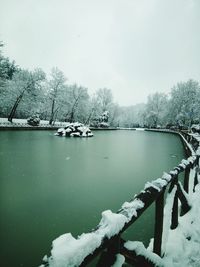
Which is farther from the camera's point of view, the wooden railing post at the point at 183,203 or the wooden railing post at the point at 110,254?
the wooden railing post at the point at 183,203

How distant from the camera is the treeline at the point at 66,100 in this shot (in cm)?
3706

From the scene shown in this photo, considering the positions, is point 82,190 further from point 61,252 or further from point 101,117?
point 101,117

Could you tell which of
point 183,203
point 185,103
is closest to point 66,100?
point 185,103

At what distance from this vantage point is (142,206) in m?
1.70

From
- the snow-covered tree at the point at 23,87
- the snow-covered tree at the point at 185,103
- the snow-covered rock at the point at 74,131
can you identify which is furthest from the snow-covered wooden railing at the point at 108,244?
the snow-covered tree at the point at 185,103

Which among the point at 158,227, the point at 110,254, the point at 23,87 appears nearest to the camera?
the point at 110,254

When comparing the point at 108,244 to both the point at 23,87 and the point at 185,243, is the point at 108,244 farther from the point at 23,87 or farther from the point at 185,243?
the point at 23,87

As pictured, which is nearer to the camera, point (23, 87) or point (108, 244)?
point (108, 244)

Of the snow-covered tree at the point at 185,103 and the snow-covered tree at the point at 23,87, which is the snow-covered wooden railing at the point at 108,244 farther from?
the snow-covered tree at the point at 185,103

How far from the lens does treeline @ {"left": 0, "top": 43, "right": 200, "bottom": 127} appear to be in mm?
→ 37062

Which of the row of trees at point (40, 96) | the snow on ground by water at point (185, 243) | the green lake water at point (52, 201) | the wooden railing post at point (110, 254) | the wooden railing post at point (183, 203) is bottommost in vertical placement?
the green lake water at point (52, 201)

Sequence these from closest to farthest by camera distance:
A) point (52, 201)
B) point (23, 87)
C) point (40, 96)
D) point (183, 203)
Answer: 1. point (183, 203)
2. point (52, 201)
3. point (23, 87)
4. point (40, 96)

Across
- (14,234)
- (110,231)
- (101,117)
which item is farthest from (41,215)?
(101,117)

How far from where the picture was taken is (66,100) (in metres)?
47.8
